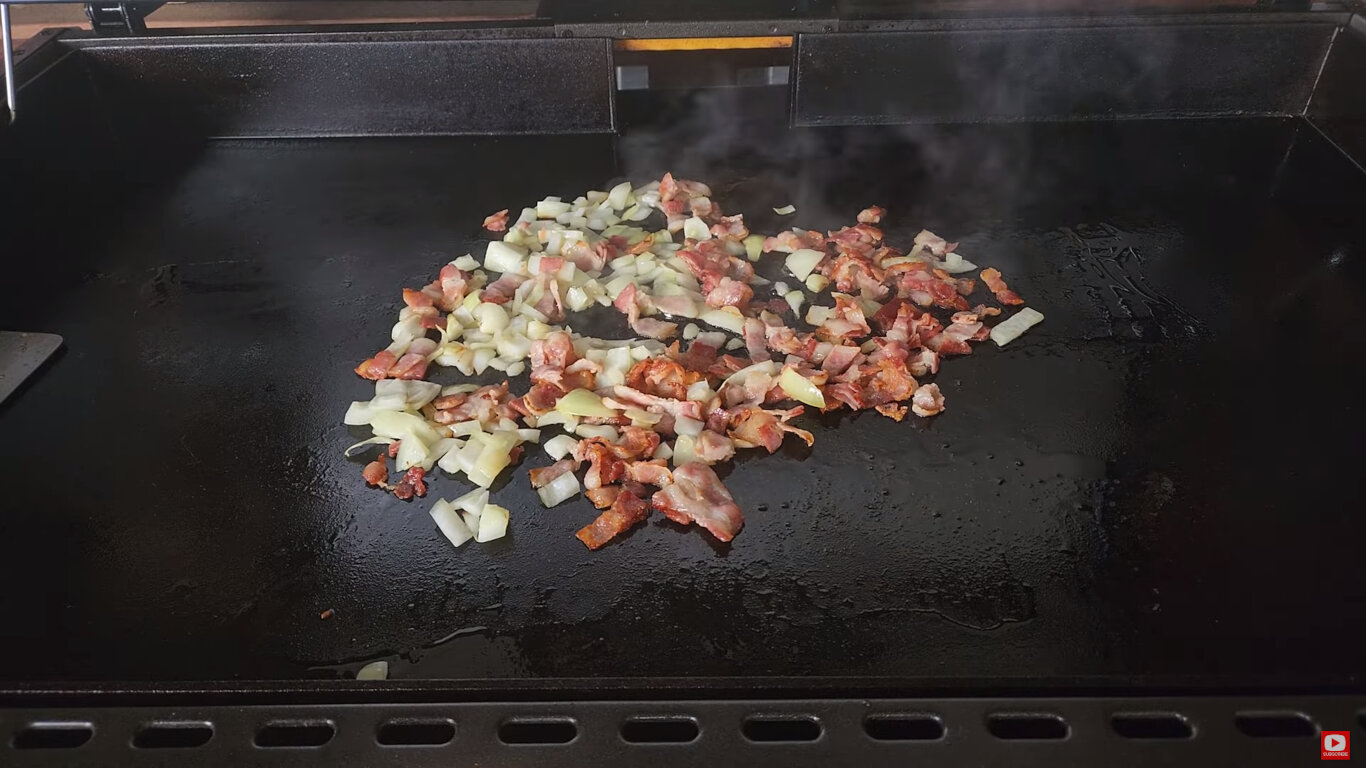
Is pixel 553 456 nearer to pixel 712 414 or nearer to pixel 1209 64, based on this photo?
pixel 712 414

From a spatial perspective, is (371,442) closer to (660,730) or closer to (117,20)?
(660,730)

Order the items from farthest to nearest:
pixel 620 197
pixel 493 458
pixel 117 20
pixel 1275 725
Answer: pixel 117 20 → pixel 620 197 → pixel 493 458 → pixel 1275 725

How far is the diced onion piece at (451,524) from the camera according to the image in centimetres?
145

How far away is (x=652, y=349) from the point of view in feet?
6.05

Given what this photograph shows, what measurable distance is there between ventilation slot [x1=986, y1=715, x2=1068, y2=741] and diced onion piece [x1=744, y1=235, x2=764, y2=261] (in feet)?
4.08

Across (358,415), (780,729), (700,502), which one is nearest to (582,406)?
(700,502)

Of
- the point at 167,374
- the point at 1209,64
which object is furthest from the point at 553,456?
the point at 1209,64

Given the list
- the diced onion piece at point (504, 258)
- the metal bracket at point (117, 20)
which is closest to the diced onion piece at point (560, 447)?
the diced onion piece at point (504, 258)

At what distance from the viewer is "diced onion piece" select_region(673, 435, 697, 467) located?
1570 mm

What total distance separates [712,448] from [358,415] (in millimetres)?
649

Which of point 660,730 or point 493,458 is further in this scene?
point 493,458

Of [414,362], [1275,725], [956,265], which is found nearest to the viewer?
[1275,725]

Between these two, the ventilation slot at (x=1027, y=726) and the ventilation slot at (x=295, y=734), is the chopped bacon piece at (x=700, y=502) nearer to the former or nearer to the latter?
the ventilation slot at (x=1027, y=726)

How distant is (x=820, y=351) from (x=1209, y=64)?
5.16 ft
